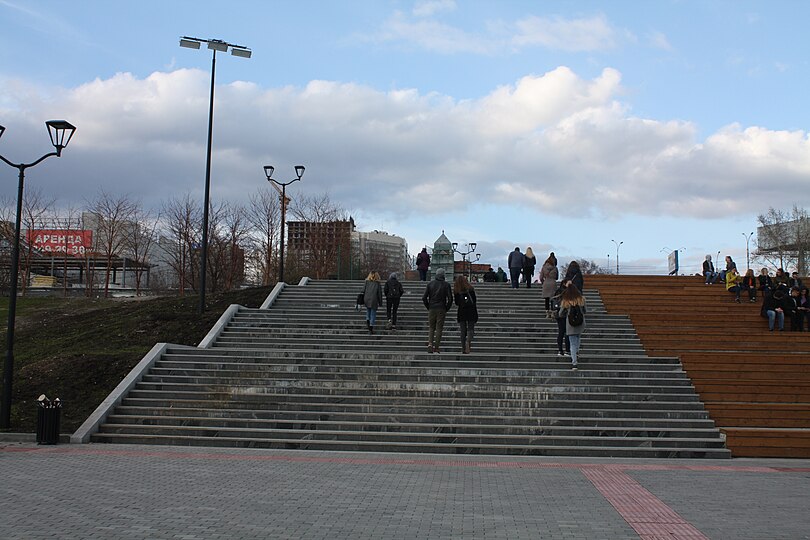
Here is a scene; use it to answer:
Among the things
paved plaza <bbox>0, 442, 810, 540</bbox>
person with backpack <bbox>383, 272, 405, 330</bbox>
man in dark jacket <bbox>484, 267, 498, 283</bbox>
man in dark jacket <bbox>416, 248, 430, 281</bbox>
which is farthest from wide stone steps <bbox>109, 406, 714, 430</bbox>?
man in dark jacket <bbox>484, 267, 498, 283</bbox>

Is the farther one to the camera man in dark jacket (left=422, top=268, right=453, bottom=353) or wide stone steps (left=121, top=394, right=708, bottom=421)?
man in dark jacket (left=422, top=268, right=453, bottom=353)

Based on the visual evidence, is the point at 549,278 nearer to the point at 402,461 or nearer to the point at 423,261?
the point at 423,261

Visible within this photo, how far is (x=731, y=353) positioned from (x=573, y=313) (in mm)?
4532

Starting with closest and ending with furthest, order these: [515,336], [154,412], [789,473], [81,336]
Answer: [789,473]
[154,412]
[515,336]
[81,336]

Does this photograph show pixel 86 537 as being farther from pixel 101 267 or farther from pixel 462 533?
pixel 101 267

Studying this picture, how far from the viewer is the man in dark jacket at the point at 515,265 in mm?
24045

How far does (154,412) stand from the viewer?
1375cm

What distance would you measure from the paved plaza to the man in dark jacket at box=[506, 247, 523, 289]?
12.5 meters

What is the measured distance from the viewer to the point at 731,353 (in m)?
16.8

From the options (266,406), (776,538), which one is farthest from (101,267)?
(776,538)

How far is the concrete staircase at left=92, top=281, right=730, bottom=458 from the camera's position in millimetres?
12664

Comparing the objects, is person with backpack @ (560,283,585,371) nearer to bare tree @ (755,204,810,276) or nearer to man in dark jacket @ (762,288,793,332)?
man in dark jacket @ (762,288,793,332)

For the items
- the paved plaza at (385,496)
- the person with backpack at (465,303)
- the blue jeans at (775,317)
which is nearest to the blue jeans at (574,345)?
the person with backpack at (465,303)

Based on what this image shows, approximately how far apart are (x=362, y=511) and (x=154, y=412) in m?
7.59
